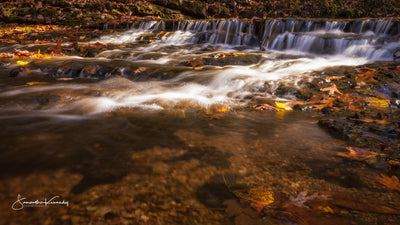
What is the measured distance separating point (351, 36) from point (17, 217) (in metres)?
8.73

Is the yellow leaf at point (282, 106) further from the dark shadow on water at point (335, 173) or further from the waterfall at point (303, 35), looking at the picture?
the waterfall at point (303, 35)

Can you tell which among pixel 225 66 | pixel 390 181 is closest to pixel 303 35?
pixel 225 66

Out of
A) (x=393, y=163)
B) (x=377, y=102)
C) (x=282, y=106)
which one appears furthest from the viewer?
(x=282, y=106)

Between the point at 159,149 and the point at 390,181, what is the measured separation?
4.89ft

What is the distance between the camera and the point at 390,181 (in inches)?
51.8

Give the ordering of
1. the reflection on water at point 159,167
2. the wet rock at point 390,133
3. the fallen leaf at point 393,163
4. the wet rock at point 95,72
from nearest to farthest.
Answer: the reflection on water at point 159,167 → the fallen leaf at point 393,163 → the wet rock at point 390,133 → the wet rock at point 95,72

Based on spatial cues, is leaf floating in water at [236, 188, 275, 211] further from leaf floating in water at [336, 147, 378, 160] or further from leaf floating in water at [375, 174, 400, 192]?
leaf floating in water at [336, 147, 378, 160]

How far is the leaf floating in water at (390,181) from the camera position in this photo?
1.26m

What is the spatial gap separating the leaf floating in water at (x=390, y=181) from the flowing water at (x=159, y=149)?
5cm

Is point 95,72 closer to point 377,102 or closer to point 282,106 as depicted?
point 282,106

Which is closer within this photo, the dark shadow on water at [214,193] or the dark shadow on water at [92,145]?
the dark shadow on water at [214,193]

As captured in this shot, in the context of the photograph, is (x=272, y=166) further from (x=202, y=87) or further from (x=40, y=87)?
(x=40, y=87)

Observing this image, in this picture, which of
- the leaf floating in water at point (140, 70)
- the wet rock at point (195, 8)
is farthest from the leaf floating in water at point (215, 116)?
the wet rock at point (195, 8)

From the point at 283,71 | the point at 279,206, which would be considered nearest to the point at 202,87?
the point at 283,71
